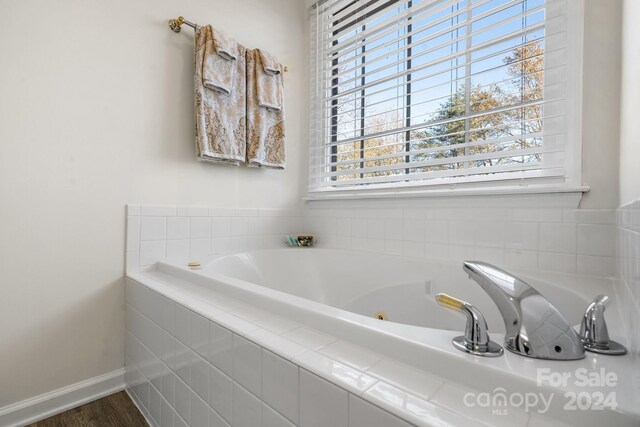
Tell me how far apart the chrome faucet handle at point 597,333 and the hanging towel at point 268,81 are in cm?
179

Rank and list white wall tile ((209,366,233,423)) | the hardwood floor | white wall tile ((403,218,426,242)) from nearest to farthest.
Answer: white wall tile ((209,366,233,423))
the hardwood floor
white wall tile ((403,218,426,242))

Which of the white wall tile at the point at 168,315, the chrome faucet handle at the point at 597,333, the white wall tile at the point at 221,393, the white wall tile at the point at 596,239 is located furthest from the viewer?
the white wall tile at the point at 596,239

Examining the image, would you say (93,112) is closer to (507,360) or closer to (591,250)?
(507,360)

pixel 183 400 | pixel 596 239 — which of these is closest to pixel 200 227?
pixel 183 400

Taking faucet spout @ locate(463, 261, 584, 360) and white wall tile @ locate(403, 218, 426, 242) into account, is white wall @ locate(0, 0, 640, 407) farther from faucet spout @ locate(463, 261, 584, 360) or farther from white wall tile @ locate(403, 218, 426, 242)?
faucet spout @ locate(463, 261, 584, 360)

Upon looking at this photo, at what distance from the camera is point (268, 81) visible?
1950 millimetres

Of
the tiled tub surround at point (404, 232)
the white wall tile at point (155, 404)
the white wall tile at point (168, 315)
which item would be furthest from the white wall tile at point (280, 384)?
the tiled tub surround at point (404, 232)

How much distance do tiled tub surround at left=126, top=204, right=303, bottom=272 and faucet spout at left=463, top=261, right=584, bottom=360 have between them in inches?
59.1

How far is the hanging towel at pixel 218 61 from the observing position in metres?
1.66

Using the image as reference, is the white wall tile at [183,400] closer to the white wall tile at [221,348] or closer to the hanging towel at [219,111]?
the white wall tile at [221,348]

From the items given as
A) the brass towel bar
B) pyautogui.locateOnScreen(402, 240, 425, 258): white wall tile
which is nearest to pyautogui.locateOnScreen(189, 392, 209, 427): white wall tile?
pyautogui.locateOnScreen(402, 240, 425, 258): white wall tile

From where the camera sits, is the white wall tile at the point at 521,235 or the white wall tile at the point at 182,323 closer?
the white wall tile at the point at 182,323

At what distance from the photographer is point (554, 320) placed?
0.57 meters

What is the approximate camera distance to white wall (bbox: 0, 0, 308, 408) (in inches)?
48.6
